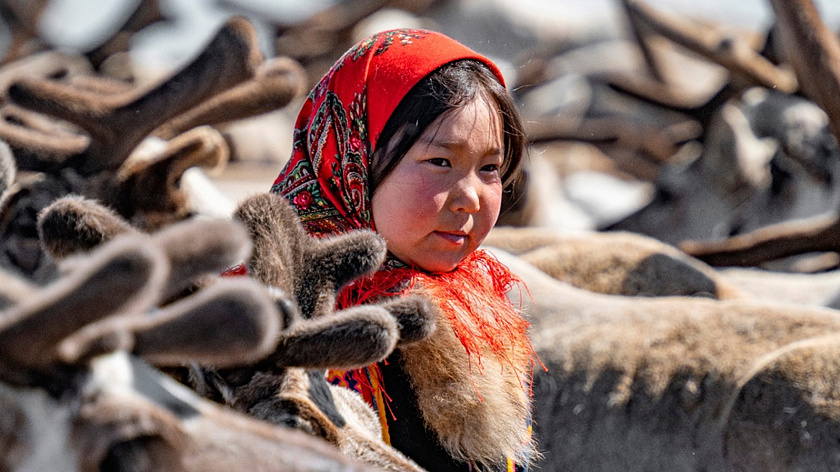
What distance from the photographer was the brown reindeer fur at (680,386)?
234 centimetres

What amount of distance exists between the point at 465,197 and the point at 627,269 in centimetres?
201

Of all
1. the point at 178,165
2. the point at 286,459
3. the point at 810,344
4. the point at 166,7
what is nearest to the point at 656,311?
the point at 810,344

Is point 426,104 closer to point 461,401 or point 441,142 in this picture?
point 441,142

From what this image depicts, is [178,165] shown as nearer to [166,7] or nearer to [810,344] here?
[810,344]

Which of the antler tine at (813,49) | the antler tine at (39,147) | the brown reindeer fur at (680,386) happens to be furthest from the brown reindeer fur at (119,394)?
the antler tine at (813,49)

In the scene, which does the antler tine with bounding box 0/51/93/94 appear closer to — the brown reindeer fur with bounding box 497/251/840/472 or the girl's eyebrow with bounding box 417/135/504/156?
the brown reindeer fur with bounding box 497/251/840/472

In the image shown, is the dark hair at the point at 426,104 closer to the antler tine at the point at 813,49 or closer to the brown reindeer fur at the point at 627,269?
the brown reindeer fur at the point at 627,269

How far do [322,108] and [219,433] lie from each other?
92 cm

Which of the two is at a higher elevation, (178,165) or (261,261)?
(261,261)

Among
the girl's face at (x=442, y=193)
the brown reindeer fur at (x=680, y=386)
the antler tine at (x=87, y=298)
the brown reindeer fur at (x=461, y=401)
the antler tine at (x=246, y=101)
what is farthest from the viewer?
the antler tine at (x=246, y=101)

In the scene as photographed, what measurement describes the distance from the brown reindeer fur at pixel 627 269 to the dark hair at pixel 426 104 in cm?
188

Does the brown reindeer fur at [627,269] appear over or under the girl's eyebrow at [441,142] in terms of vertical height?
under

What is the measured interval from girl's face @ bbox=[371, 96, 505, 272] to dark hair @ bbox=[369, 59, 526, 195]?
0.04 feet

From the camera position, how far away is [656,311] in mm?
2818
